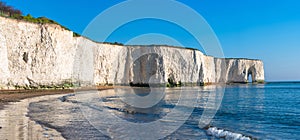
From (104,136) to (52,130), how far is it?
4.62 feet

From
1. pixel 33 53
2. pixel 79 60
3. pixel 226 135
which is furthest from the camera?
pixel 79 60

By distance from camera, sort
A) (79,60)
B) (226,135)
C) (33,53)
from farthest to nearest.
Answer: (79,60) → (33,53) → (226,135)

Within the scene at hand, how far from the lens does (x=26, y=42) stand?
2380 centimetres

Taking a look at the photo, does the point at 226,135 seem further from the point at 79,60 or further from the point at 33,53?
the point at 79,60

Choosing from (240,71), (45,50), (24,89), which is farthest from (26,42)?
(240,71)

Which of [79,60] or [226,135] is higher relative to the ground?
[79,60]

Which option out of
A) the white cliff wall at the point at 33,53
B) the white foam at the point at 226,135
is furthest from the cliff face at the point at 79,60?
the white foam at the point at 226,135

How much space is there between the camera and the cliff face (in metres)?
22.6

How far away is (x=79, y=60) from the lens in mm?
31953

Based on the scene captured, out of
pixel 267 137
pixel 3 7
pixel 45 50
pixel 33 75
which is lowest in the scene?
pixel 267 137

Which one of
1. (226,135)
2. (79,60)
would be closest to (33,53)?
(79,60)

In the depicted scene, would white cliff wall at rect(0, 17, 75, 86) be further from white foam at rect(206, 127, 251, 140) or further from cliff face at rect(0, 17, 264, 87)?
white foam at rect(206, 127, 251, 140)

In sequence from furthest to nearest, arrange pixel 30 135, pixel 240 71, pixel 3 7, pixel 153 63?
pixel 240 71 < pixel 153 63 < pixel 3 7 < pixel 30 135

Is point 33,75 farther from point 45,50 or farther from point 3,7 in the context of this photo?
point 3,7
